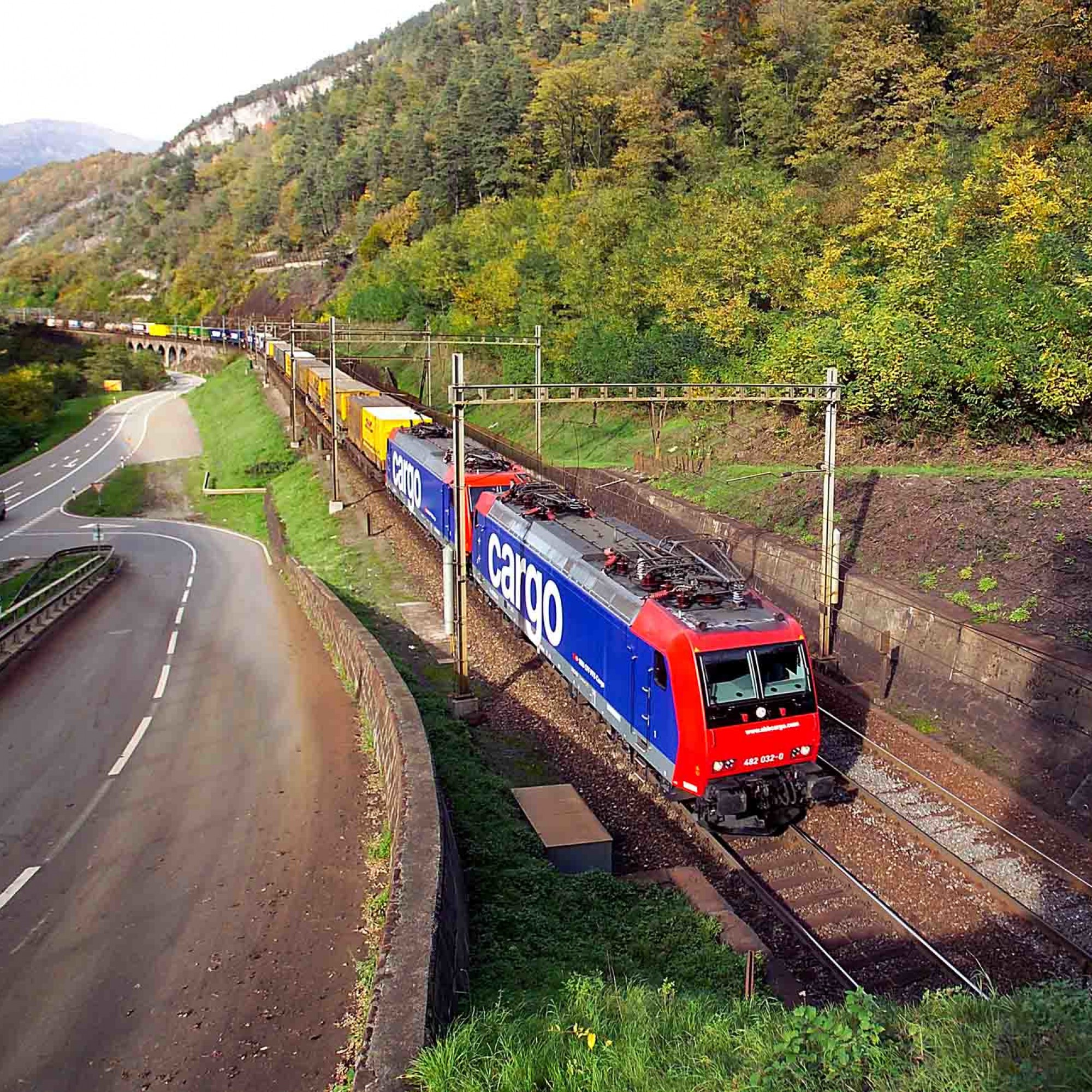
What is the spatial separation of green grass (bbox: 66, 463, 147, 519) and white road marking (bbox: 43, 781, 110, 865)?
3788 centimetres

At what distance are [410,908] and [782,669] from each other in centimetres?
699

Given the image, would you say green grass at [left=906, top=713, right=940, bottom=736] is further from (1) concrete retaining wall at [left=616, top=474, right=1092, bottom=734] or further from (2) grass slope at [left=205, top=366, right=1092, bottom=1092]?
(2) grass slope at [left=205, top=366, right=1092, bottom=1092]

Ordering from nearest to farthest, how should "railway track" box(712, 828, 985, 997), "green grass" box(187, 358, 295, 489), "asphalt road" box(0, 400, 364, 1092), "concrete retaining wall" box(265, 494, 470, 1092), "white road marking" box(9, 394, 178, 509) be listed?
"concrete retaining wall" box(265, 494, 470, 1092) < "asphalt road" box(0, 400, 364, 1092) < "railway track" box(712, 828, 985, 997) < "green grass" box(187, 358, 295, 489) < "white road marking" box(9, 394, 178, 509)

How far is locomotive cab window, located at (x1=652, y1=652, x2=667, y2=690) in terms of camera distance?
13.1m

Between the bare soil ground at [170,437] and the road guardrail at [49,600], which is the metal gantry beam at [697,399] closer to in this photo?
the road guardrail at [49,600]

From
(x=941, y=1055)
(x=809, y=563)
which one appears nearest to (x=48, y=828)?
(x=941, y=1055)

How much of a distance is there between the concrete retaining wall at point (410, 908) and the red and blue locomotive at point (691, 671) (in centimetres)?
338

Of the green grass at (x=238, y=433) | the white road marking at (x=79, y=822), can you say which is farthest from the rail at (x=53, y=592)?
the green grass at (x=238, y=433)

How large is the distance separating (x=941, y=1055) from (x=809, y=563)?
54.5ft

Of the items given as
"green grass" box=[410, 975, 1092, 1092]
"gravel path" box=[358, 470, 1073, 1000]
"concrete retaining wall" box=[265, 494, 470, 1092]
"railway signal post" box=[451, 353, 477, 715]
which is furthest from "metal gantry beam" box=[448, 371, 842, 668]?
"green grass" box=[410, 975, 1092, 1092]

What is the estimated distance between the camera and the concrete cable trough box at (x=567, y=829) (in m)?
12.2

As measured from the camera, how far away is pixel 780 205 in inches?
1517

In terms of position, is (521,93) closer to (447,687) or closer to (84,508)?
(84,508)

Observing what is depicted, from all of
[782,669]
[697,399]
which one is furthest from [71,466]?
[782,669]
